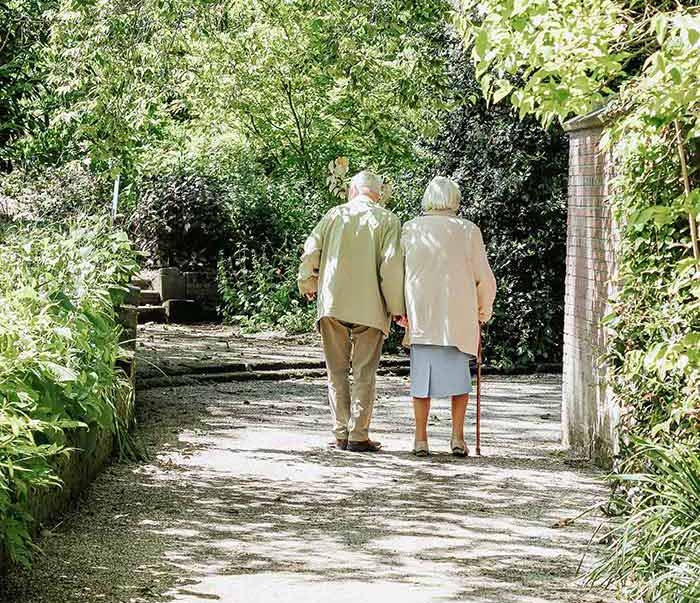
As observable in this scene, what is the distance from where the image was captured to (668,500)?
Result: 17.6 feet

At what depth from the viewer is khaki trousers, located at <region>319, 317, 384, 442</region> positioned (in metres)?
9.55

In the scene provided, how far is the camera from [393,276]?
31.0 ft

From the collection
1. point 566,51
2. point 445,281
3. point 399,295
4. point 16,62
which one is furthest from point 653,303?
point 16,62

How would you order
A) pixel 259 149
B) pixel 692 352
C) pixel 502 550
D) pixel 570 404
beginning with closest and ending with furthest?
pixel 692 352 → pixel 502 550 → pixel 570 404 → pixel 259 149

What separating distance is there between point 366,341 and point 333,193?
897 cm

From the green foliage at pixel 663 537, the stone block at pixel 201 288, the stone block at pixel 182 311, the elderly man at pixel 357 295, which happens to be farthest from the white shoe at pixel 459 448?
the stone block at pixel 201 288

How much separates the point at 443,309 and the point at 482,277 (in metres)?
0.39

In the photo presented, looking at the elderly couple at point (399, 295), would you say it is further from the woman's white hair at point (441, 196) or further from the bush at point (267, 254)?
the bush at point (267, 254)

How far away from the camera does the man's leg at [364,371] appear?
954 cm

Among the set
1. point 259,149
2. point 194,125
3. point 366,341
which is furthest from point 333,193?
point 366,341

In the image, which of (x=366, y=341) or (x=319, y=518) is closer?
(x=319, y=518)

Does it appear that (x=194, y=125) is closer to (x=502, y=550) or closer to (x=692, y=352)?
(x=502, y=550)

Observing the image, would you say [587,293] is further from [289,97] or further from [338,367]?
[289,97]

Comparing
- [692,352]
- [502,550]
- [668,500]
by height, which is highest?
[692,352]
